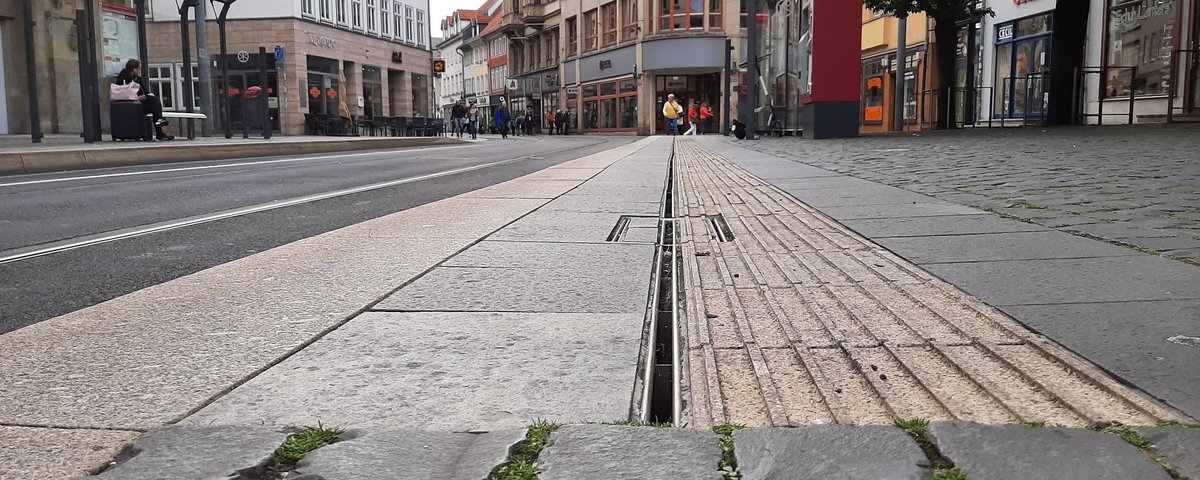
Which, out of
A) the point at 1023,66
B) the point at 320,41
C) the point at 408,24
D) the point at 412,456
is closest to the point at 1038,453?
the point at 412,456

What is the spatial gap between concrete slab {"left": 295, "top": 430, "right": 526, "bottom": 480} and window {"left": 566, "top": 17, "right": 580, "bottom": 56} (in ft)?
199

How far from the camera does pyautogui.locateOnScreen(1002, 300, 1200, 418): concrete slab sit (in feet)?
7.20

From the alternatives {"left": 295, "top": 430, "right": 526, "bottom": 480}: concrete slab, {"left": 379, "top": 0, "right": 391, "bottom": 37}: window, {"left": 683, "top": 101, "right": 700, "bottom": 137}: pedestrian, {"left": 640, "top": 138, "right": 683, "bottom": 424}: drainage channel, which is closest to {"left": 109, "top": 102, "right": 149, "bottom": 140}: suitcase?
{"left": 640, "top": 138, "right": 683, "bottom": 424}: drainage channel

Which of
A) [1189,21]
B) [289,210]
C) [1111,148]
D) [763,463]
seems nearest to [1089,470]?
[763,463]

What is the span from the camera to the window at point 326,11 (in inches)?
1581

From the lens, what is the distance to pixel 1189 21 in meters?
20.5

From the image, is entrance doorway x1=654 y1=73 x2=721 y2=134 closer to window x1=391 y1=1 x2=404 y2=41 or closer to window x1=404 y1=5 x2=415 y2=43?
window x1=404 y1=5 x2=415 y2=43

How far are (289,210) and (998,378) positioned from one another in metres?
5.78

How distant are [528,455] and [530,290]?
5.79 ft

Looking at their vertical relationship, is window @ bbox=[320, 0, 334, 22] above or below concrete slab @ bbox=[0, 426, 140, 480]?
above

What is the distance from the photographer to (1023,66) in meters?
27.4

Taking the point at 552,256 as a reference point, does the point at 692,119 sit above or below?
above

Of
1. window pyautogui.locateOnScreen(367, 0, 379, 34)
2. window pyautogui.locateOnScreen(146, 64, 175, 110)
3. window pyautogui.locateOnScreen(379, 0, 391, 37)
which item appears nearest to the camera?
window pyautogui.locateOnScreen(146, 64, 175, 110)

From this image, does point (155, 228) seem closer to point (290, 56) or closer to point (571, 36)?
point (290, 56)
